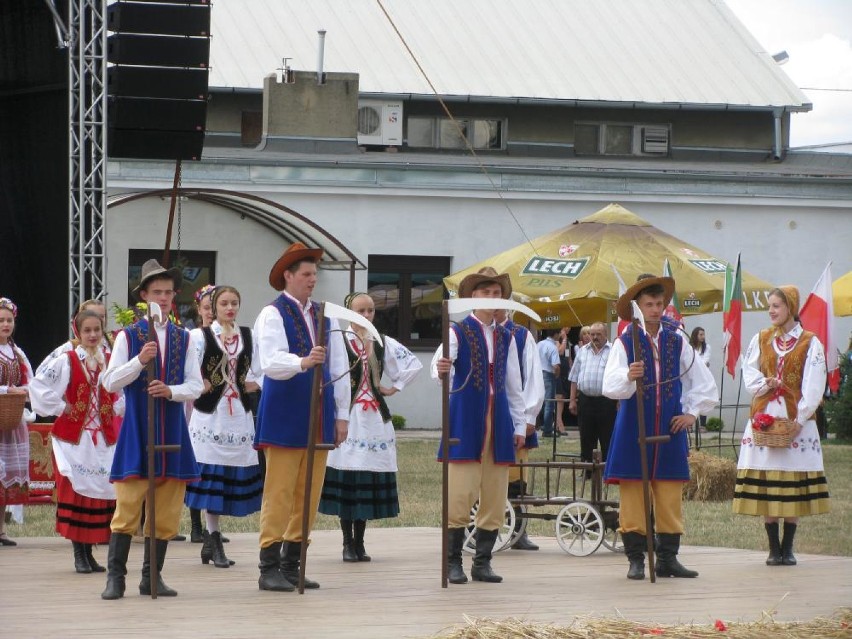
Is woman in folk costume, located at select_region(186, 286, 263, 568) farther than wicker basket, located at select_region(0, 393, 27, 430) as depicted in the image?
No

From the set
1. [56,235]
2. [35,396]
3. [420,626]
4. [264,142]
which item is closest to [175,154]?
→ [56,235]

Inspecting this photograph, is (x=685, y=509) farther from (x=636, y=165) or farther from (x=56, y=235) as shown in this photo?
(x=636, y=165)

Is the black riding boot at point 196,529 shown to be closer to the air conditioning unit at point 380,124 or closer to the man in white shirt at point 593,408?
the man in white shirt at point 593,408

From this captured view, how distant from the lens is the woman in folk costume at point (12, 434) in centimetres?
1048

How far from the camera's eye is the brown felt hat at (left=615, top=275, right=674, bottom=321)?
905 cm

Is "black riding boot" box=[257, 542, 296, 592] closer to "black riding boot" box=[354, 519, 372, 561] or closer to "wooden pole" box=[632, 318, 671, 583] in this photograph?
"black riding boot" box=[354, 519, 372, 561]

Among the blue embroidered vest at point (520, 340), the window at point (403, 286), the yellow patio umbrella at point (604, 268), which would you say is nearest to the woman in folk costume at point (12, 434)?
the blue embroidered vest at point (520, 340)

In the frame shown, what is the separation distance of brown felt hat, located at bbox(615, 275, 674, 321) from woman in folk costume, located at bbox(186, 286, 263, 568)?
2.25 metres

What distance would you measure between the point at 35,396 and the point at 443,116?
1899 cm

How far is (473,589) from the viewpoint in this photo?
843 centimetres

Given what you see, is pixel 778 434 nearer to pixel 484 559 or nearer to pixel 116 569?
pixel 484 559

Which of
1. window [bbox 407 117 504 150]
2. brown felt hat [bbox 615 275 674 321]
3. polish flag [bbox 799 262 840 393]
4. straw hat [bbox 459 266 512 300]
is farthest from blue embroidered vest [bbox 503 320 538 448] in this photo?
window [bbox 407 117 504 150]

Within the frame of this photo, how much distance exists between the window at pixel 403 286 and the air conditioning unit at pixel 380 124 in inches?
122

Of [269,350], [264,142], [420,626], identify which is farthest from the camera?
[264,142]
